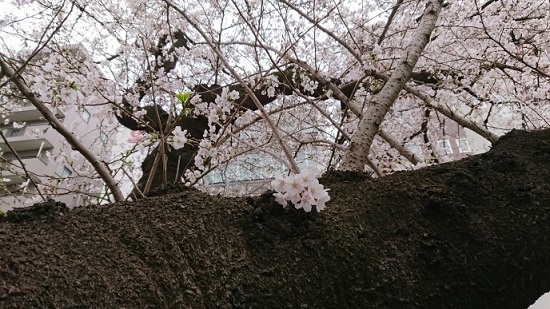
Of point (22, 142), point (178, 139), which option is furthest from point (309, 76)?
point (22, 142)

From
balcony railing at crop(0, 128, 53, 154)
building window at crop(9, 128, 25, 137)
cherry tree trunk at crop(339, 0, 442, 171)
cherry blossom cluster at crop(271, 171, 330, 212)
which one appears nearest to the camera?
cherry blossom cluster at crop(271, 171, 330, 212)

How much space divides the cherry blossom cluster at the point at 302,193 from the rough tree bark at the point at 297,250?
3cm

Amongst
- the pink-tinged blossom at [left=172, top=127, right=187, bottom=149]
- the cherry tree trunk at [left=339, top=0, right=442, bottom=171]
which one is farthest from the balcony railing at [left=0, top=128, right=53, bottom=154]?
the cherry tree trunk at [left=339, top=0, right=442, bottom=171]

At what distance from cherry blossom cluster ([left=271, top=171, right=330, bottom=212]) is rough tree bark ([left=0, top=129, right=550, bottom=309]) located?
3cm

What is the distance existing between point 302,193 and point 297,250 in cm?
19

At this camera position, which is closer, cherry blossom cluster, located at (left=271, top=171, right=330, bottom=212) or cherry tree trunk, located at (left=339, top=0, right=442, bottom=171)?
cherry blossom cluster, located at (left=271, top=171, right=330, bottom=212)

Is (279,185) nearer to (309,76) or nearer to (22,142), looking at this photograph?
(309,76)

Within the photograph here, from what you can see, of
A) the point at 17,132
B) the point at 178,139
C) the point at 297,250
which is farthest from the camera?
the point at 17,132

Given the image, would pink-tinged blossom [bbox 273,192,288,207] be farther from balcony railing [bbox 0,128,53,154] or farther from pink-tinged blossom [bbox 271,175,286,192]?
balcony railing [bbox 0,128,53,154]

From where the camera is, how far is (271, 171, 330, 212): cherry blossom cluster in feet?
3.19

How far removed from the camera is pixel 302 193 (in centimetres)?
99

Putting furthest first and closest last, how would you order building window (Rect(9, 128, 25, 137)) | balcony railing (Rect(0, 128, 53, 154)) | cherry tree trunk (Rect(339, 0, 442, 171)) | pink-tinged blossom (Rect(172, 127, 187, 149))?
building window (Rect(9, 128, 25, 137)), balcony railing (Rect(0, 128, 53, 154)), pink-tinged blossom (Rect(172, 127, 187, 149)), cherry tree trunk (Rect(339, 0, 442, 171))

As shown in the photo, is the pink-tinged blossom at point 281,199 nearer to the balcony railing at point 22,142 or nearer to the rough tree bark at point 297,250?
the rough tree bark at point 297,250

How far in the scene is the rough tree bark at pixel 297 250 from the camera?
692 millimetres
